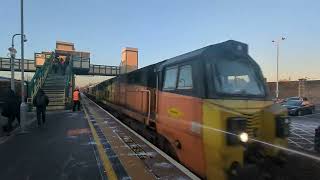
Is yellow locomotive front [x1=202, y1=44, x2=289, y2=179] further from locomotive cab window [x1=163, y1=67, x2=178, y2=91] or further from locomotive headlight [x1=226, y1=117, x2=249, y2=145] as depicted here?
locomotive cab window [x1=163, y1=67, x2=178, y2=91]

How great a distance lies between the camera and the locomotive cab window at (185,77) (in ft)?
28.4

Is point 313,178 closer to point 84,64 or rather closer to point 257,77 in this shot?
point 257,77

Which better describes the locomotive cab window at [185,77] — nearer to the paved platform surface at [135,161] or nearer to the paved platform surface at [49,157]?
the paved platform surface at [135,161]

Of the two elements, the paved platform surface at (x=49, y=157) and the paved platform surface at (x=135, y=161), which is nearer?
the paved platform surface at (x=135, y=161)

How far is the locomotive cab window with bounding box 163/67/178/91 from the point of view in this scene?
971 centimetres

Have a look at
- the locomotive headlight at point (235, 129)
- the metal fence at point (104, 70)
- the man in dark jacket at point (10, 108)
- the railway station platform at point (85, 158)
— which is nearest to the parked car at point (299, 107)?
the railway station platform at point (85, 158)

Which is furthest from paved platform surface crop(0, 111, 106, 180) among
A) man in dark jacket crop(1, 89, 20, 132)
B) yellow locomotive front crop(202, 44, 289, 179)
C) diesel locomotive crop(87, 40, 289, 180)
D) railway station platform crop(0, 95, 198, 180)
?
yellow locomotive front crop(202, 44, 289, 179)

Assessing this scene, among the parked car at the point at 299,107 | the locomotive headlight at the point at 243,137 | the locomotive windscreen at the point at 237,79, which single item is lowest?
the parked car at the point at 299,107

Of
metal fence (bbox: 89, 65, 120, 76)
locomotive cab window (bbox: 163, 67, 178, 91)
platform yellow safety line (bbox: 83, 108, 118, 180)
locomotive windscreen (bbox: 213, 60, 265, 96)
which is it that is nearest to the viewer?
platform yellow safety line (bbox: 83, 108, 118, 180)

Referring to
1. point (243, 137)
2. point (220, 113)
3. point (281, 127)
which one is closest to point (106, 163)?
point (220, 113)

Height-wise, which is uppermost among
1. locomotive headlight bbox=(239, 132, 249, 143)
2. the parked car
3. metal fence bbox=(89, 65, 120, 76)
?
metal fence bbox=(89, 65, 120, 76)

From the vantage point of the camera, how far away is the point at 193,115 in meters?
8.12

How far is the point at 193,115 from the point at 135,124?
7.96 m

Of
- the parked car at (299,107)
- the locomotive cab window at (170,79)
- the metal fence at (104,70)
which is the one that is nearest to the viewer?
the locomotive cab window at (170,79)
